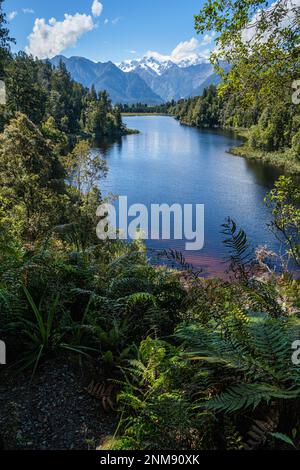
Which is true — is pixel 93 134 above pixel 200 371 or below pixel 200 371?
above

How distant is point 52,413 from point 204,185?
126ft

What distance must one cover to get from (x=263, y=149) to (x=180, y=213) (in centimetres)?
3556

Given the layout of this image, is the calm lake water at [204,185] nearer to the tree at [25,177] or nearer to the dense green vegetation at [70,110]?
the tree at [25,177]

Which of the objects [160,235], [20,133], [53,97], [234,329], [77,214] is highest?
[53,97]

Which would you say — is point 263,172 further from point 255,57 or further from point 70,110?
point 70,110

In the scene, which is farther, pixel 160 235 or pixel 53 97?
pixel 53 97

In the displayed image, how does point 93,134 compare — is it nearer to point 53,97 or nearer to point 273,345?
point 53,97

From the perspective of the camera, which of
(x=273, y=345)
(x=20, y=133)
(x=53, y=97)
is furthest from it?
(x=53, y=97)

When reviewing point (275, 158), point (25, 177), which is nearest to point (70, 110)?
point (275, 158)

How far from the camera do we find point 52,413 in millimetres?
2936

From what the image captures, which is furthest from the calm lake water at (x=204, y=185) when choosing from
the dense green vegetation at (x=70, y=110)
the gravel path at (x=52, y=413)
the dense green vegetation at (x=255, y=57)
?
the dense green vegetation at (x=70, y=110)

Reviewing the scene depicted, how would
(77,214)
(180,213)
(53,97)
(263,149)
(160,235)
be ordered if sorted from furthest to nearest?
(53,97), (263,149), (180,213), (160,235), (77,214)
